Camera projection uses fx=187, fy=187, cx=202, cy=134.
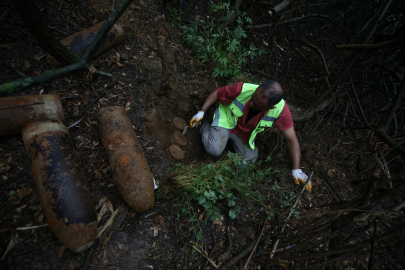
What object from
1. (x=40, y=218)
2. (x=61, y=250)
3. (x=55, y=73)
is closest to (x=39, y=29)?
(x=55, y=73)

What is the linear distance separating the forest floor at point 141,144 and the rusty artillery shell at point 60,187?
0.86 ft

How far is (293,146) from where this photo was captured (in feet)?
9.41

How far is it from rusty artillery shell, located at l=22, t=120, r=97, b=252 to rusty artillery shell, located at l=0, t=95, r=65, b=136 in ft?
0.37

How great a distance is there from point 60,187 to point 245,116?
2.51m

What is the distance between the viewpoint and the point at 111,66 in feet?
8.53

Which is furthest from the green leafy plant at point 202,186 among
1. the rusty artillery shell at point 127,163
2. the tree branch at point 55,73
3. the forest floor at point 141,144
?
the tree branch at point 55,73

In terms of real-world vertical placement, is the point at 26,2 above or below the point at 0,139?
above

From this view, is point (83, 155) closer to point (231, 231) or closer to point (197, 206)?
point (197, 206)

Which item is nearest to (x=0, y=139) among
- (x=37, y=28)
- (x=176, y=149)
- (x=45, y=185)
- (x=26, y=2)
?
(x=45, y=185)

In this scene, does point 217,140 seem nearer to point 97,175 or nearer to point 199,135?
point 199,135

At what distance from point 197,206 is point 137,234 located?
2.19 feet

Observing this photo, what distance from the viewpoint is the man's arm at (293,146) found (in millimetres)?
2842

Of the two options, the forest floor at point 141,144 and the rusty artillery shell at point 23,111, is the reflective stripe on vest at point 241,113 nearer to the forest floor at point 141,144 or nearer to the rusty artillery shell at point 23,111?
the forest floor at point 141,144

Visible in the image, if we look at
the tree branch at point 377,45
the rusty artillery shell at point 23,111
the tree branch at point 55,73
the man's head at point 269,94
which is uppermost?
the tree branch at point 377,45
